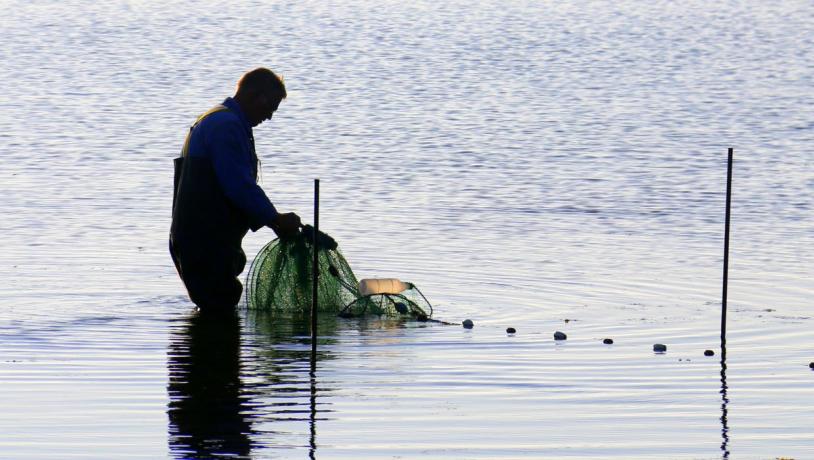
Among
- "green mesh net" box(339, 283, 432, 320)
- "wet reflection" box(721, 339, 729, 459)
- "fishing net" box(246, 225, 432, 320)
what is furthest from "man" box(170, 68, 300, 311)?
"wet reflection" box(721, 339, 729, 459)

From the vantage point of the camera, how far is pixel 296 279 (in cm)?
1138

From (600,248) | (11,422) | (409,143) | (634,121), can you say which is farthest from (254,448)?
(634,121)

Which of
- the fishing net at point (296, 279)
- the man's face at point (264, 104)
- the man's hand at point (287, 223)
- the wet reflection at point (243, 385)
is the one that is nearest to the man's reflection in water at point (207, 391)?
the wet reflection at point (243, 385)

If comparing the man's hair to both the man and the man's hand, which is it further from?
the man's hand

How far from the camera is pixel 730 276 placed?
13352mm

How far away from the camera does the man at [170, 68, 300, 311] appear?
10.3 metres

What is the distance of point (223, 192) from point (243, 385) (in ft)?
5.65

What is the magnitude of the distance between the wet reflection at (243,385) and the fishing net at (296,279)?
168mm

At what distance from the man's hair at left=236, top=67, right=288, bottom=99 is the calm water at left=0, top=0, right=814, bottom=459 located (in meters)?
1.48

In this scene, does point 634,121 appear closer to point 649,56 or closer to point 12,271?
point 649,56

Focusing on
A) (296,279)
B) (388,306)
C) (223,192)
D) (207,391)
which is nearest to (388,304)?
(388,306)

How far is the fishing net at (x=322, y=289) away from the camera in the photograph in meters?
11.3

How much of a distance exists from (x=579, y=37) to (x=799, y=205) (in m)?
24.1

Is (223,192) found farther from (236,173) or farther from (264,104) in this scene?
(264,104)
